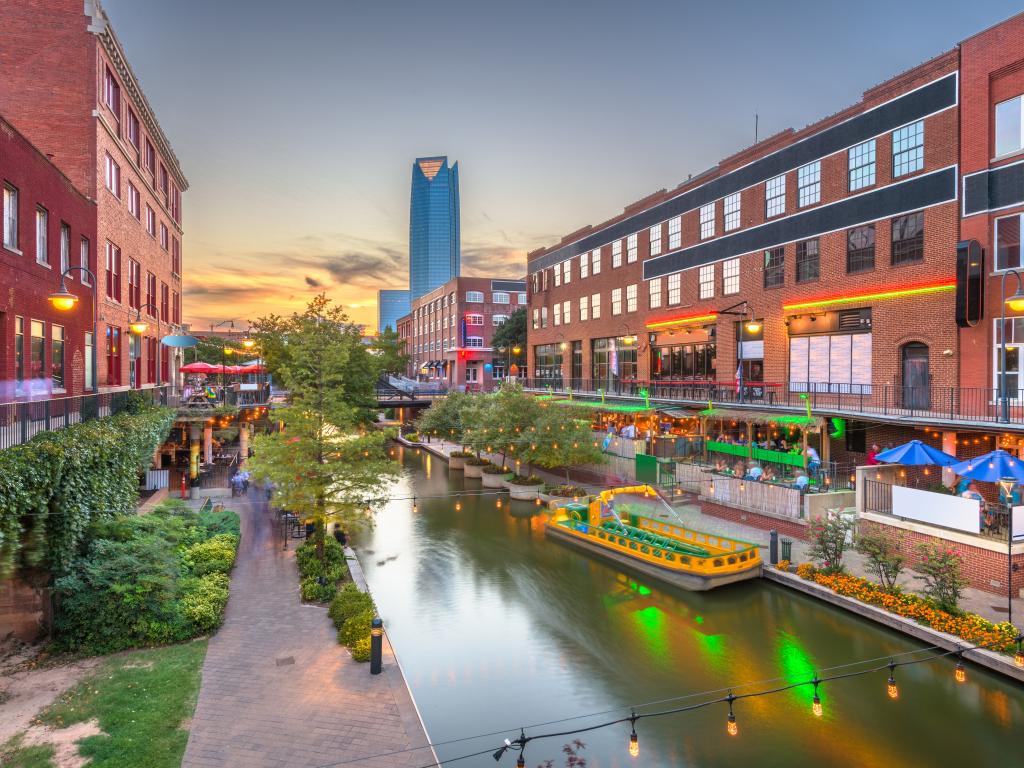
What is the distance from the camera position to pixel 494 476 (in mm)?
37406

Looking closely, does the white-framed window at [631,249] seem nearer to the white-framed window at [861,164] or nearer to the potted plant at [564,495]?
the white-framed window at [861,164]

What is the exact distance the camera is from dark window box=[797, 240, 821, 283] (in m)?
30.4

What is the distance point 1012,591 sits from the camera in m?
15.7

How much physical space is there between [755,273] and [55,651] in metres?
33.2

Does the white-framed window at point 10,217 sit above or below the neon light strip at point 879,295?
above

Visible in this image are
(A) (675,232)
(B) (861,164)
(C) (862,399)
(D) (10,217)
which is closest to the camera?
(D) (10,217)

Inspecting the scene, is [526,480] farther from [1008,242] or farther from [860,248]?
[1008,242]

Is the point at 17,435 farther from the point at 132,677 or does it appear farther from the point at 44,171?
the point at 44,171

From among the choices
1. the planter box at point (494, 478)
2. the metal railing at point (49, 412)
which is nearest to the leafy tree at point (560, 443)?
the planter box at point (494, 478)

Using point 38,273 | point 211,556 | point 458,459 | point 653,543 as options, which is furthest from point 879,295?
point 38,273

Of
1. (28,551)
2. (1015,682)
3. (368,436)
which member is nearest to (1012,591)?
(1015,682)

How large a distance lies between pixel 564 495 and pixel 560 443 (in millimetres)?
2769

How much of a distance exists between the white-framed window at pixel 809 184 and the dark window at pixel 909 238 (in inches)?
193

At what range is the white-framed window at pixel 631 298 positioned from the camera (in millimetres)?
45622
